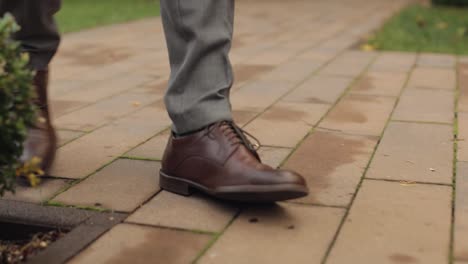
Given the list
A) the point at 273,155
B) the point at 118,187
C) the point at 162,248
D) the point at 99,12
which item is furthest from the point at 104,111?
the point at 99,12

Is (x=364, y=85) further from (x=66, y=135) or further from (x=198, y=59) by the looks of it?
(x=198, y=59)

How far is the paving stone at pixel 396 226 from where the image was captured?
174cm

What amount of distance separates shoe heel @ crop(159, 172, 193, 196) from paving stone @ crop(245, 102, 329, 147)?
1.97ft

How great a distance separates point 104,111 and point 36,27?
0.93 meters

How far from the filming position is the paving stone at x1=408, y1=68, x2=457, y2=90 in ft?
12.7

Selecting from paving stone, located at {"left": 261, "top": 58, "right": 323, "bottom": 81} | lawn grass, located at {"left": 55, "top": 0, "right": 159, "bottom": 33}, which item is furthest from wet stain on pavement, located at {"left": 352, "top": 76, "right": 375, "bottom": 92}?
lawn grass, located at {"left": 55, "top": 0, "right": 159, "bottom": 33}

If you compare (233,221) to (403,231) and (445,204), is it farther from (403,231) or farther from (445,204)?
(445,204)

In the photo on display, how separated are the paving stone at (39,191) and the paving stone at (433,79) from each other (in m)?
2.15

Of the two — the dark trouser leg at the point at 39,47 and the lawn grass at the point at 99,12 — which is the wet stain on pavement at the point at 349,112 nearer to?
the dark trouser leg at the point at 39,47

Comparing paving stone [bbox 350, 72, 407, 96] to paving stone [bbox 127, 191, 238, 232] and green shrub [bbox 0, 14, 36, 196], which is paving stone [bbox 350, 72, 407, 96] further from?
green shrub [bbox 0, 14, 36, 196]

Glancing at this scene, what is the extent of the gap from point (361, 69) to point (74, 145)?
213cm

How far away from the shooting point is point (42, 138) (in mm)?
2369

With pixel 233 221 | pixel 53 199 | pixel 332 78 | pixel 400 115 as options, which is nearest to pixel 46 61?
pixel 53 199

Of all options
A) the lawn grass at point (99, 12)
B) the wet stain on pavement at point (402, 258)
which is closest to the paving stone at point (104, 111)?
the wet stain on pavement at point (402, 258)
